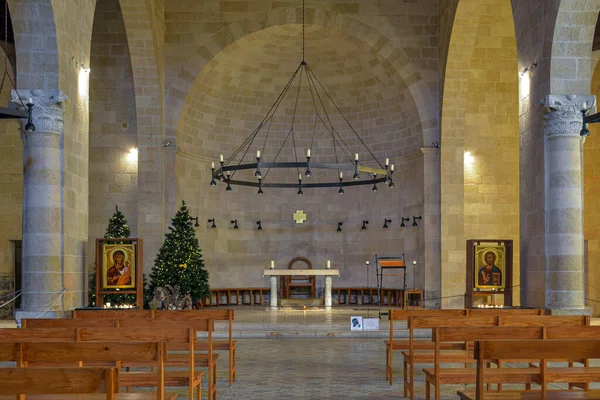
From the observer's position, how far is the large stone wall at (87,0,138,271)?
19.2m

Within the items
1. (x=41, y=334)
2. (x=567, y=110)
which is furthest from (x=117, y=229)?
(x=41, y=334)

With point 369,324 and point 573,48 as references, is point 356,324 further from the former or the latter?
point 573,48

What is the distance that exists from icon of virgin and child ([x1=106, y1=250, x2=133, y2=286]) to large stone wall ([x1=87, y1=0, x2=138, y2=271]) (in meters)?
6.43

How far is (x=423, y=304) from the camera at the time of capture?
18.7 metres

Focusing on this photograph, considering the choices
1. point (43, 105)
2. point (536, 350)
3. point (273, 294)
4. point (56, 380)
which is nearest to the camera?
point (56, 380)

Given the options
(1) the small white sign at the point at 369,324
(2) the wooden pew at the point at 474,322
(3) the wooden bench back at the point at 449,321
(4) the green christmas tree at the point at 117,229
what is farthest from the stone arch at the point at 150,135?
(3) the wooden bench back at the point at 449,321

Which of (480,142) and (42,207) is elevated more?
(480,142)

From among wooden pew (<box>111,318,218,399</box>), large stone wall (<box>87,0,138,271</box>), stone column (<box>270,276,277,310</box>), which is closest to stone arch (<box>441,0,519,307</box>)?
stone column (<box>270,276,277,310</box>)

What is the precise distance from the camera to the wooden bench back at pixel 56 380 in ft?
13.3

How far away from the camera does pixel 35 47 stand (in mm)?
10805

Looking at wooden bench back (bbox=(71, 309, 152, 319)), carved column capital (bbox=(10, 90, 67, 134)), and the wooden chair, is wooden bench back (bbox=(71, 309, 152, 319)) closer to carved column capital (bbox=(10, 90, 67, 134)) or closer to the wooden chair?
carved column capital (bbox=(10, 90, 67, 134))

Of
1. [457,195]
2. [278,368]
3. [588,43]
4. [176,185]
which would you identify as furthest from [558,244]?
[176,185]

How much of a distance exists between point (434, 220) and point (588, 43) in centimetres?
782

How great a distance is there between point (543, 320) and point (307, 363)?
3508mm
